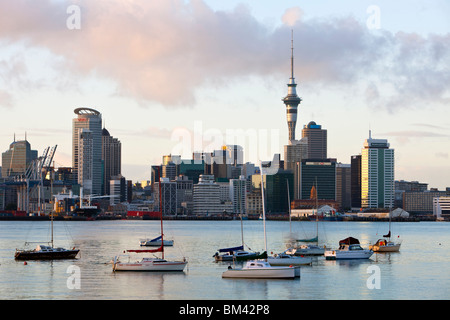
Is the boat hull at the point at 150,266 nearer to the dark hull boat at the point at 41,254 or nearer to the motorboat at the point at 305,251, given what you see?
the dark hull boat at the point at 41,254

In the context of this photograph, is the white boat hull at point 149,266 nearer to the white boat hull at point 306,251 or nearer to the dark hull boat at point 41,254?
the dark hull boat at point 41,254

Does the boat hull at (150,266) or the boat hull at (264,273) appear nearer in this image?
the boat hull at (264,273)

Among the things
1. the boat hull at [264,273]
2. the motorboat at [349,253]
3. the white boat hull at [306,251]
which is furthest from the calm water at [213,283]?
the white boat hull at [306,251]

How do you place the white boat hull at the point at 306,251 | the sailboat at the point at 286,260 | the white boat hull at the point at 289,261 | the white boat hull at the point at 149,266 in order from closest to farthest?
1. the white boat hull at the point at 149,266
2. the white boat hull at the point at 289,261
3. the sailboat at the point at 286,260
4. the white boat hull at the point at 306,251

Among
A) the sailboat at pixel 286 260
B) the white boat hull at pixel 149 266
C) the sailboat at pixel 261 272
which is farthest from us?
the sailboat at pixel 286 260

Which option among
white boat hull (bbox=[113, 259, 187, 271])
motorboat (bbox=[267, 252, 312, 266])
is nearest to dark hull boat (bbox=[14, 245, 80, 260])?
white boat hull (bbox=[113, 259, 187, 271])

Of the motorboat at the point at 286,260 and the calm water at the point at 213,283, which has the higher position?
the motorboat at the point at 286,260

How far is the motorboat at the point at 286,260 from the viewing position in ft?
208

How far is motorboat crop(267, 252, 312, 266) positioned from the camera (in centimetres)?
6331

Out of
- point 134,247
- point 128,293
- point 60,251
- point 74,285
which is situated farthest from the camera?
point 134,247
